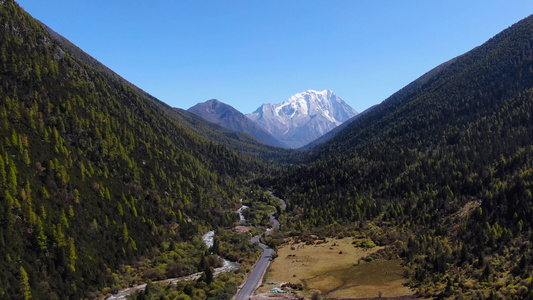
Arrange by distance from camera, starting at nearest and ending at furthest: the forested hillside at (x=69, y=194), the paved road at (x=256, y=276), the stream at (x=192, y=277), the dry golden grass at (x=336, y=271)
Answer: the dry golden grass at (x=336, y=271) → the forested hillside at (x=69, y=194) → the paved road at (x=256, y=276) → the stream at (x=192, y=277)

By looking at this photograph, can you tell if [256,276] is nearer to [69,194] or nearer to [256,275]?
[256,275]

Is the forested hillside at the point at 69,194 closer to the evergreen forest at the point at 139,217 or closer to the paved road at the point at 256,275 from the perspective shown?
the evergreen forest at the point at 139,217

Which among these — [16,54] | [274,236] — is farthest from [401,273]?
[16,54]

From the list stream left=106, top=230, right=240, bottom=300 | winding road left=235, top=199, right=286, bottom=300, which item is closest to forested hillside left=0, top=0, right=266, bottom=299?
stream left=106, top=230, right=240, bottom=300

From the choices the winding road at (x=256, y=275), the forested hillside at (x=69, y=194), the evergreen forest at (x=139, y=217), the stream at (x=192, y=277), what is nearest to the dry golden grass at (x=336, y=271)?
the winding road at (x=256, y=275)

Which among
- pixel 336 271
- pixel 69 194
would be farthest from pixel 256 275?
pixel 69 194

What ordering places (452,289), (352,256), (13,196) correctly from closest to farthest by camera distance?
(452,289) → (13,196) → (352,256)

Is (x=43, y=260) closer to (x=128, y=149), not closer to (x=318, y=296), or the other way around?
(x=318, y=296)
